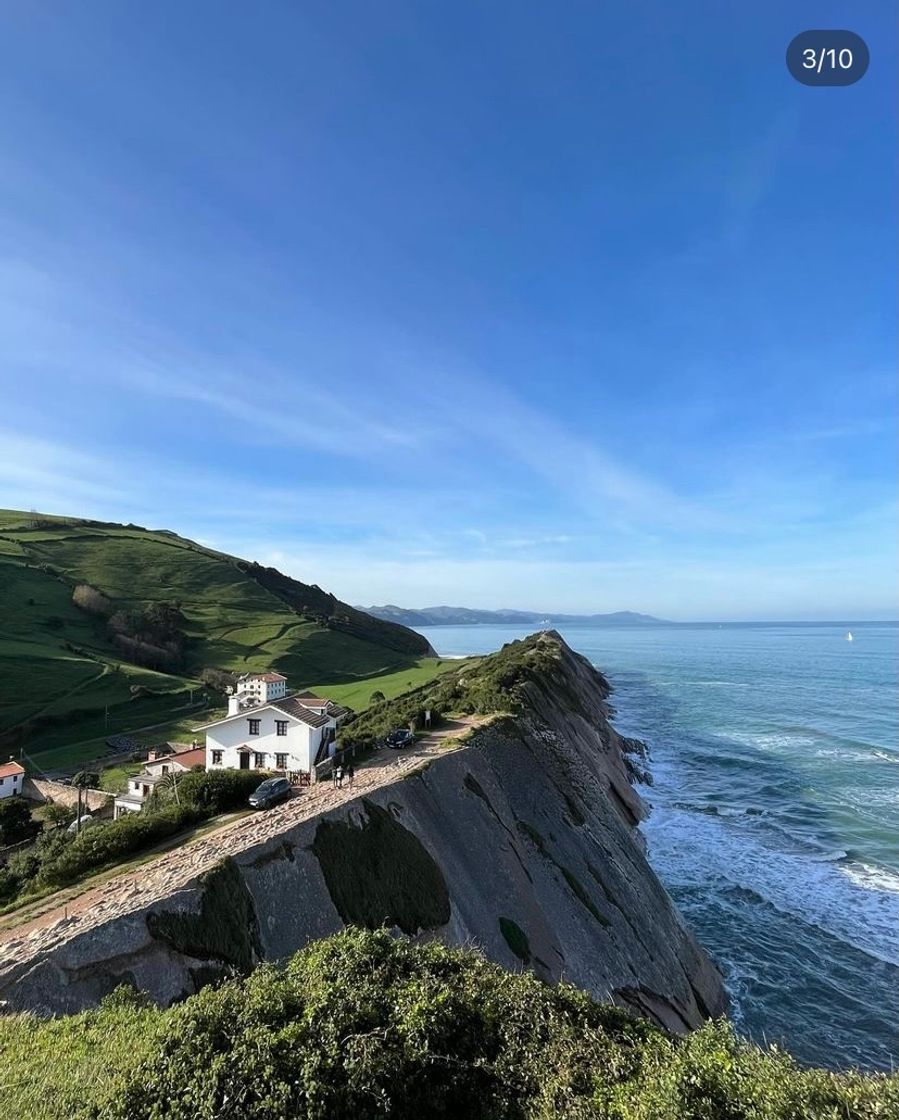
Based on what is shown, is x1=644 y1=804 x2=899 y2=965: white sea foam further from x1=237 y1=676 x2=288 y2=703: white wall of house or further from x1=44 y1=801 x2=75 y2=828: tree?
x1=237 y1=676 x2=288 y2=703: white wall of house

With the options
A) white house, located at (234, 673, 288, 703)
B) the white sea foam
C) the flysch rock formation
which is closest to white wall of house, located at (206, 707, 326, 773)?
the flysch rock formation

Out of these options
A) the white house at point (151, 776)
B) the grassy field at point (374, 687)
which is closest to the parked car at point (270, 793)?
the white house at point (151, 776)

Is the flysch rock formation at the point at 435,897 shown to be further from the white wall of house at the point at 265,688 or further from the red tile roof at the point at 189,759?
the white wall of house at the point at 265,688

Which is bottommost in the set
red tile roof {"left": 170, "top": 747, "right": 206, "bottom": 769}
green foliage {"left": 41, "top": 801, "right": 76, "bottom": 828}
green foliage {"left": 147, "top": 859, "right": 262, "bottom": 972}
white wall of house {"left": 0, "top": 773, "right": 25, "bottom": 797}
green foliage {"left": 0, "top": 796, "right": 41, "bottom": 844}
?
white wall of house {"left": 0, "top": 773, "right": 25, "bottom": 797}

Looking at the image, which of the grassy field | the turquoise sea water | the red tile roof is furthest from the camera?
the grassy field

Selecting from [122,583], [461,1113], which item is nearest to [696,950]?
[461,1113]

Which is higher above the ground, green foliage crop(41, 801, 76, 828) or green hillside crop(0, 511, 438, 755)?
green hillside crop(0, 511, 438, 755)
